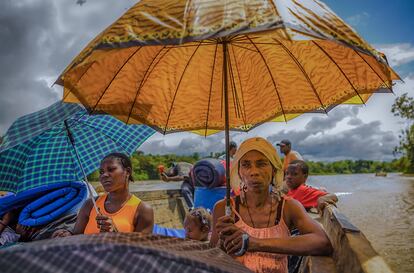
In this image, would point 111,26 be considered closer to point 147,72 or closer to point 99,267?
point 147,72

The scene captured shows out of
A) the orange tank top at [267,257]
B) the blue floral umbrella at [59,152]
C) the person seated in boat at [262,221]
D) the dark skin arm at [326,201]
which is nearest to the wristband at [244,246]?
the person seated in boat at [262,221]

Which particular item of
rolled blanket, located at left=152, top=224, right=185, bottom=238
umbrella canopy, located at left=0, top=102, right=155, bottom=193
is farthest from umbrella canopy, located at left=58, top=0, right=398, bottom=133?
rolled blanket, located at left=152, top=224, right=185, bottom=238

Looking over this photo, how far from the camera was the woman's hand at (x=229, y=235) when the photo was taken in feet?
6.35

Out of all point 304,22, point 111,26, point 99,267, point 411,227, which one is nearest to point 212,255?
point 99,267

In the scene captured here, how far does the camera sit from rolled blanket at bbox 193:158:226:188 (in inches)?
225

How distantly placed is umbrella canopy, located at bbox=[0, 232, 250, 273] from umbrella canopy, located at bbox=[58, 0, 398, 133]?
106cm

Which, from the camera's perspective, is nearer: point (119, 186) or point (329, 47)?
point (329, 47)

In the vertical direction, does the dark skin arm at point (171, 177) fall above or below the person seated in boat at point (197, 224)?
above

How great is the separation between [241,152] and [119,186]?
1156 mm

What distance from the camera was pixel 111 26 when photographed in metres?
1.72

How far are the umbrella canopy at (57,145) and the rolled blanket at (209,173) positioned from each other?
2073mm

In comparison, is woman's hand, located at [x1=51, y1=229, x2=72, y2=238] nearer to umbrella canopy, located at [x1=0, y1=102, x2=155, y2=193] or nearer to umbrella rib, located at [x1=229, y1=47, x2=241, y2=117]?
umbrella canopy, located at [x1=0, y1=102, x2=155, y2=193]

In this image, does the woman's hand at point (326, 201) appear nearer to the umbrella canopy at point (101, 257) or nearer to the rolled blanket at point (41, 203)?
the rolled blanket at point (41, 203)

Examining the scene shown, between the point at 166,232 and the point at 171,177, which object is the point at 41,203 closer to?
the point at 166,232
